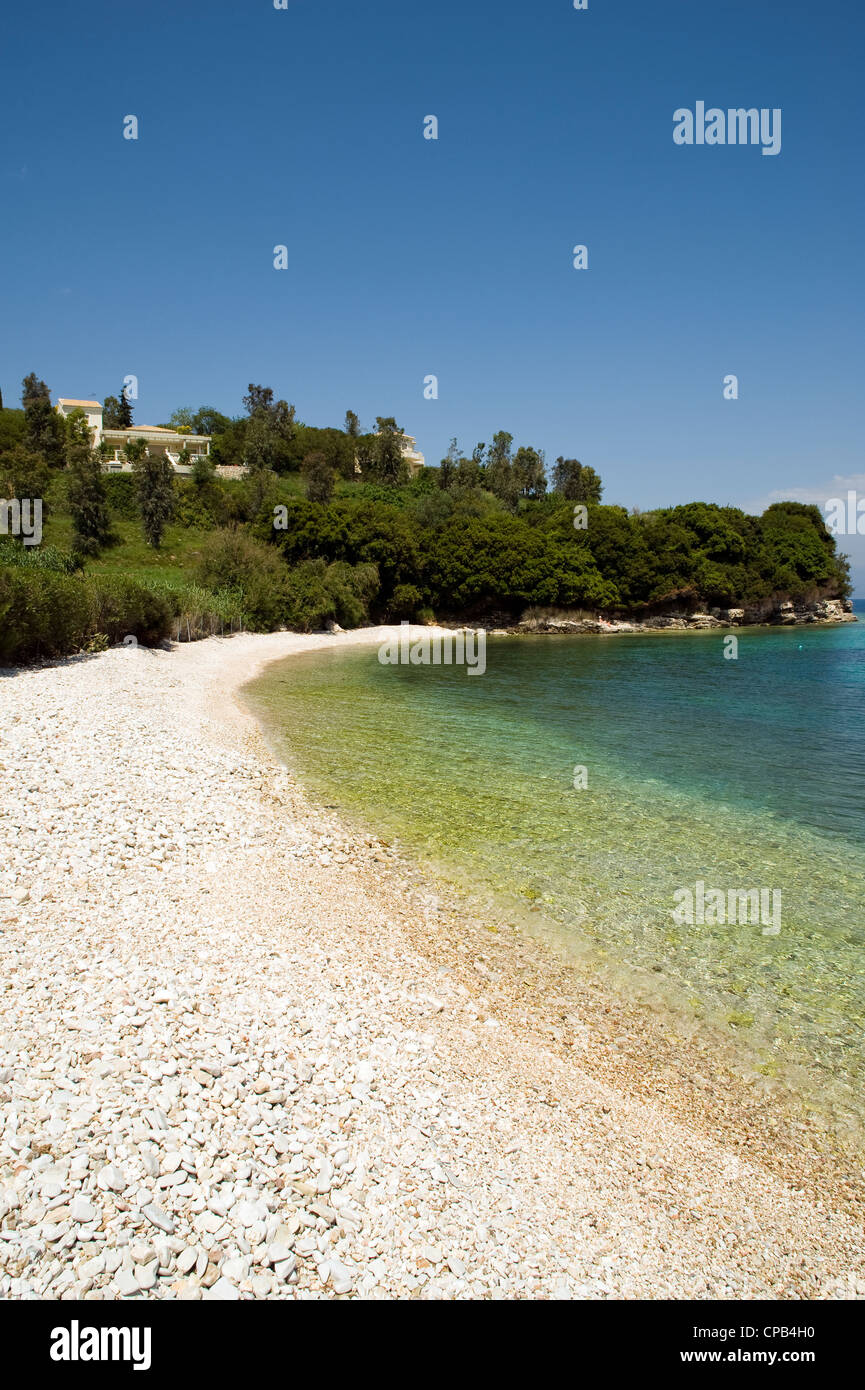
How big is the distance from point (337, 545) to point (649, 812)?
5333 cm

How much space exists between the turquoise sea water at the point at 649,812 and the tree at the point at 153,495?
35205mm

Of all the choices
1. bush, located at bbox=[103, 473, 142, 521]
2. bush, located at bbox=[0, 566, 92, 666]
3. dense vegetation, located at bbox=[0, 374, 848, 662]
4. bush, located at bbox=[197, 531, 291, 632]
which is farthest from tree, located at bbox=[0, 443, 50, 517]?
bush, located at bbox=[0, 566, 92, 666]

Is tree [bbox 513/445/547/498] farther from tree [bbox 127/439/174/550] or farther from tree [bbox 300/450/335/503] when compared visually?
tree [bbox 127/439/174/550]

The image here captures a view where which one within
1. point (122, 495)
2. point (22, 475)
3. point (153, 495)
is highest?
point (122, 495)

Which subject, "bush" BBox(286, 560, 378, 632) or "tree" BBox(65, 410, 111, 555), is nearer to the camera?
"bush" BBox(286, 560, 378, 632)

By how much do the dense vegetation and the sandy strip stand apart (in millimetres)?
26924

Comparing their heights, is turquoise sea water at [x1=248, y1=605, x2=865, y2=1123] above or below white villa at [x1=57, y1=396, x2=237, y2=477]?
below

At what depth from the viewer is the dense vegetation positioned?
168 ft

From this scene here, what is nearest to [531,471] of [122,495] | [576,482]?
[576,482]

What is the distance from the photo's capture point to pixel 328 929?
9.23 meters

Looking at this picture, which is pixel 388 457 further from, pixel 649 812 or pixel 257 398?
pixel 649 812

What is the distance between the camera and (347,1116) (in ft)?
19.2

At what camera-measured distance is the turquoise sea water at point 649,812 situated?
871cm
